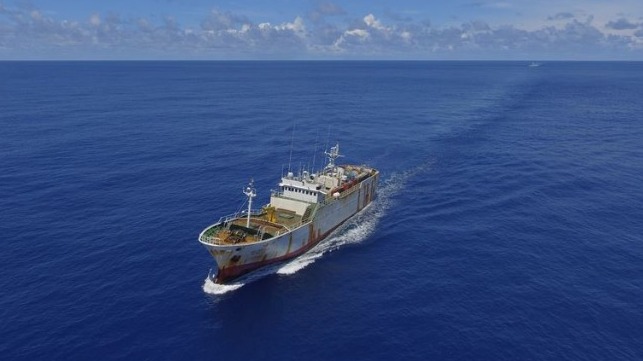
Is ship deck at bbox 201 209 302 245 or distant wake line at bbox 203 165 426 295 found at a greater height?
ship deck at bbox 201 209 302 245

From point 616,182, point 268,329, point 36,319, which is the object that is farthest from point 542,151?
point 36,319

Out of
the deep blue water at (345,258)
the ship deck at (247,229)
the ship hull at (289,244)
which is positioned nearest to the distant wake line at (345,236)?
the deep blue water at (345,258)

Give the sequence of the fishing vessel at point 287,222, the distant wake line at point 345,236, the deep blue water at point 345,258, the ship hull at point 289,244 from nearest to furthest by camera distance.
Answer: the deep blue water at point 345,258 → the ship hull at point 289,244 → the fishing vessel at point 287,222 → the distant wake line at point 345,236

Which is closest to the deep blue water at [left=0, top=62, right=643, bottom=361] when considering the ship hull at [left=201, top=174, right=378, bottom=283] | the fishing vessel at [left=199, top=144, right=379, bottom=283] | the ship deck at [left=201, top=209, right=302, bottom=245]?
the ship hull at [left=201, top=174, right=378, bottom=283]

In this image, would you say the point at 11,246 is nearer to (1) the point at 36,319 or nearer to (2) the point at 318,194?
(1) the point at 36,319

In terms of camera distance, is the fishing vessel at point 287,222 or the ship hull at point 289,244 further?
the fishing vessel at point 287,222

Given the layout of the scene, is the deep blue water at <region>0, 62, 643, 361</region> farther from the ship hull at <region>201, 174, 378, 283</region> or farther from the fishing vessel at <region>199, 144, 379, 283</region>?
the fishing vessel at <region>199, 144, 379, 283</region>

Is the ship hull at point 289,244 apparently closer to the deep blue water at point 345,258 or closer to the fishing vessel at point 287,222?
the fishing vessel at point 287,222
